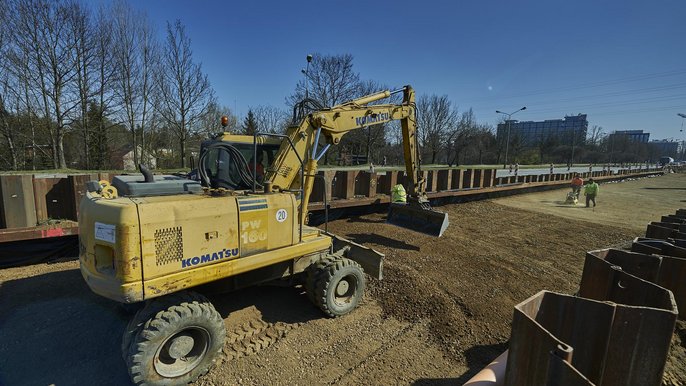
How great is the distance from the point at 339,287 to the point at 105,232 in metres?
2.75

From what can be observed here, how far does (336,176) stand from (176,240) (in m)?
6.96

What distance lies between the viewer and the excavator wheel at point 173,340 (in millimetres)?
2889

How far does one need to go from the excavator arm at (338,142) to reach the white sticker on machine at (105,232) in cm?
197

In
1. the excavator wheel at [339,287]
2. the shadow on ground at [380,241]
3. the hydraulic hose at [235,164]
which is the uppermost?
the hydraulic hose at [235,164]

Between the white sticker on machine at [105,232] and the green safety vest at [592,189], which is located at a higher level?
the white sticker on machine at [105,232]

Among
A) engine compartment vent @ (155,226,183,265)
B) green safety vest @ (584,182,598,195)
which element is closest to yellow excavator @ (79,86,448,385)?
engine compartment vent @ (155,226,183,265)

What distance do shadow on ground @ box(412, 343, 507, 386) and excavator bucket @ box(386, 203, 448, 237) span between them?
3905 mm

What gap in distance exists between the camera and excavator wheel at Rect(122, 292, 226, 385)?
2889 mm

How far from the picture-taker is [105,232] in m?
2.86

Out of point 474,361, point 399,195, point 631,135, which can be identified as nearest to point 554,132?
point 631,135

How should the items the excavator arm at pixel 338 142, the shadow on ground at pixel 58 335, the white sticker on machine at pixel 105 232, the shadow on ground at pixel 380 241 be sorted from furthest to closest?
the shadow on ground at pixel 380 241 < the excavator arm at pixel 338 142 < the shadow on ground at pixel 58 335 < the white sticker on machine at pixel 105 232

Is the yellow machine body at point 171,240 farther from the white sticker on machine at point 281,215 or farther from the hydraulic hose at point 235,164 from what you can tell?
the hydraulic hose at point 235,164

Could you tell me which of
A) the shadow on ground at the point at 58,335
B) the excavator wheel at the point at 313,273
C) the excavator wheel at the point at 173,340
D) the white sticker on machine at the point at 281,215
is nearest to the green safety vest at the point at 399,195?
the excavator wheel at the point at 313,273

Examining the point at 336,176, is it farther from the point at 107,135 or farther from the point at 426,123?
the point at 426,123
